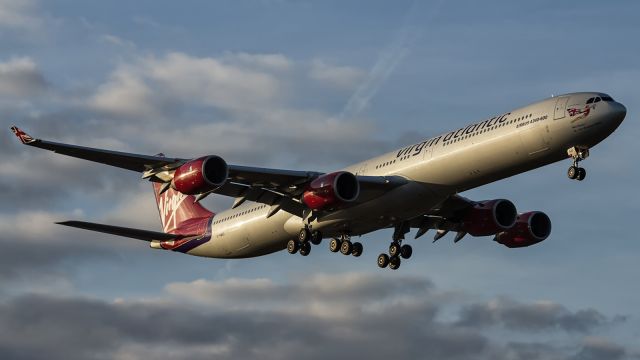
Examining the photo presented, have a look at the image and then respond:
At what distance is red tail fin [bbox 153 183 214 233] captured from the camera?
76562mm

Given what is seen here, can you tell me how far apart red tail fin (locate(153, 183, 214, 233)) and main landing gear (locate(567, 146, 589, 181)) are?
24.9 meters

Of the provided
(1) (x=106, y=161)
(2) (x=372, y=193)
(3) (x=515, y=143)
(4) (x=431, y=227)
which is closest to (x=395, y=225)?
(4) (x=431, y=227)

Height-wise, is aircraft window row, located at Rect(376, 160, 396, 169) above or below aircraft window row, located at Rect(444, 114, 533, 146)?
below

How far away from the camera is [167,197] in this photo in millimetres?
80438

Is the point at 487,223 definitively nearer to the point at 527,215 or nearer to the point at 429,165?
the point at 527,215

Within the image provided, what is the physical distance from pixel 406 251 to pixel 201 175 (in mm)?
15145

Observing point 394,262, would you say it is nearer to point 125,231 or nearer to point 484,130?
point 484,130

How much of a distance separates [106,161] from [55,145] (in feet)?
10.5

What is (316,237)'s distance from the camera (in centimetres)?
6481

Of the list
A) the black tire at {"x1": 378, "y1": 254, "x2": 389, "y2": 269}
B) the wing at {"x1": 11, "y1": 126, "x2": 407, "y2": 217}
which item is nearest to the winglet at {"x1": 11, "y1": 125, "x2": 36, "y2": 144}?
the wing at {"x1": 11, "y1": 126, "x2": 407, "y2": 217}

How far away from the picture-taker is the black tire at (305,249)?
213 ft

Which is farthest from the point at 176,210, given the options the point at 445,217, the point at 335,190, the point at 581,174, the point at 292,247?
the point at 581,174

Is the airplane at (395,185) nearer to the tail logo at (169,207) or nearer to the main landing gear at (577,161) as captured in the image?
the main landing gear at (577,161)

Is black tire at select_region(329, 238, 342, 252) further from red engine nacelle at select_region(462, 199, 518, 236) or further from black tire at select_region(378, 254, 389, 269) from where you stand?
red engine nacelle at select_region(462, 199, 518, 236)
